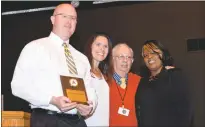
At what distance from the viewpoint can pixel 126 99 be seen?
3357mm

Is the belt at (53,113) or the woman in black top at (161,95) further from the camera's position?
the woman in black top at (161,95)

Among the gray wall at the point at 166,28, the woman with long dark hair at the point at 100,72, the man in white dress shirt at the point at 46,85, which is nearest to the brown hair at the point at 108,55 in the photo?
the woman with long dark hair at the point at 100,72

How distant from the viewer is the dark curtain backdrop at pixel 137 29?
639 centimetres

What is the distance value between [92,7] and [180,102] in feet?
14.5

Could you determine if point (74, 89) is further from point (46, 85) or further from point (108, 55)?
point (108, 55)

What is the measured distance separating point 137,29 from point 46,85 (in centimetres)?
458

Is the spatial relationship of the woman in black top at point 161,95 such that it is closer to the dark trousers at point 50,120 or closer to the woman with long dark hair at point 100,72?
the woman with long dark hair at point 100,72

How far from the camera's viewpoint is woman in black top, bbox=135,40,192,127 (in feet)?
10.2

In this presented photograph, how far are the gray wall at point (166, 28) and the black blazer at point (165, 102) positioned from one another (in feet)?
9.58

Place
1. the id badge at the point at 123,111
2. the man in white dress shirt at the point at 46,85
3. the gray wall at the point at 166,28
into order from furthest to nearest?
1. the gray wall at the point at 166,28
2. the id badge at the point at 123,111
3. the man in white dress shirt at the point at 46,85

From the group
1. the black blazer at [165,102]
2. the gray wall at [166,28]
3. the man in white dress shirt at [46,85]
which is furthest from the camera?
the gray wall at [166,28]

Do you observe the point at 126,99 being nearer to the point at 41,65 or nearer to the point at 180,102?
the point at 180,102

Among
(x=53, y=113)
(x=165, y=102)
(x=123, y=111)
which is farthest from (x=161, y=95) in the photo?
(x=53, y=113)

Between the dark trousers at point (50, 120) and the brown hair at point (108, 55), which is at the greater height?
the brown hair at point (108, 55)
